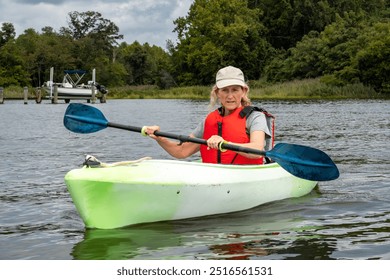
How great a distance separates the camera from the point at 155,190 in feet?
18.3

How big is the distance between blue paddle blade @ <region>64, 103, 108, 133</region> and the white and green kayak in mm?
1133

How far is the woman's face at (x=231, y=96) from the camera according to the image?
6281mm

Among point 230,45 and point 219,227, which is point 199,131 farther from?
point 230,45

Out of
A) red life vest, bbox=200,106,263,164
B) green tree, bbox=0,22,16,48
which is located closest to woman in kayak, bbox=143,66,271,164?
red life vest, bbox=200,106,263,164

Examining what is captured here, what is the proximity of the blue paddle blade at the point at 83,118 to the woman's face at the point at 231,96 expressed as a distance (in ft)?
4.26

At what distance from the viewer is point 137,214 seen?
569cm

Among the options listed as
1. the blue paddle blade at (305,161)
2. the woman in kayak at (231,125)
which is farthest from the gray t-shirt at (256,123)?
the blue paddle blade at (305,161)

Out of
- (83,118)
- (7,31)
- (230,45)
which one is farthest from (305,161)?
(7,31)

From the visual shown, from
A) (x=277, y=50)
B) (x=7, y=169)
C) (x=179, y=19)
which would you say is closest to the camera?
(x=7, y=169)

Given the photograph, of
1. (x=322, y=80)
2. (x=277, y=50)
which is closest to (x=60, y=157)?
(x=322, y=80)

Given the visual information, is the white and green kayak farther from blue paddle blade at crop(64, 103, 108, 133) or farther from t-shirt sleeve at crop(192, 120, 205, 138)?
blue paddle blade at crop(64, 103, 108, 133)

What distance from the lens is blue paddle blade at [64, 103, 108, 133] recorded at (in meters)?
6.80

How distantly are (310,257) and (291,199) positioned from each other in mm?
2327

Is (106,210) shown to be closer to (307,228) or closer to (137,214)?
(137,214)
